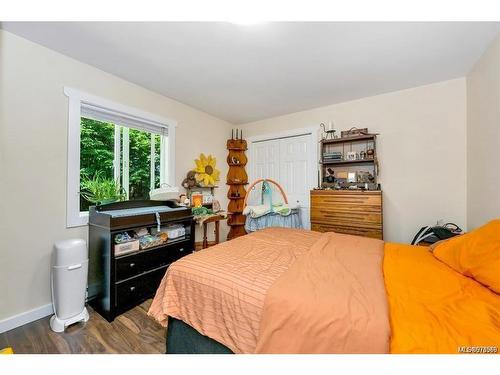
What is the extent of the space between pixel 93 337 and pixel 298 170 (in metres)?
3.15

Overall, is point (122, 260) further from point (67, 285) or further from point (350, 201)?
point (350, 201)

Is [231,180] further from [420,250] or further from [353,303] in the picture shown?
[353,303]

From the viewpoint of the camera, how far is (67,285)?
5.57ft

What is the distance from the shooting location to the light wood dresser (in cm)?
256

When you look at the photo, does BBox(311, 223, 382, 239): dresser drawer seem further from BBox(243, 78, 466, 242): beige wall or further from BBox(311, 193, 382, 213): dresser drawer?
BBox(243, 78, 466, 242): beige wall

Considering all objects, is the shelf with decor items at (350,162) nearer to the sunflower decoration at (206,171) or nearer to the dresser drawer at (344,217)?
the dresser drawer at (344,217)

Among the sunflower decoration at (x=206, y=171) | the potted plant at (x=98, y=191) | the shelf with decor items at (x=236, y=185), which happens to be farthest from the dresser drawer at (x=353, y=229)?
the potted plant at (x=98, y=191)

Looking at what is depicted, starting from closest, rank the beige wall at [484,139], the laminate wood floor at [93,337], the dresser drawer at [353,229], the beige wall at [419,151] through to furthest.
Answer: the laminate wood floor at [93,337] → the beige wall at [484,139] → the beige wall at [419,151] → the dresser drawer at [353,229]

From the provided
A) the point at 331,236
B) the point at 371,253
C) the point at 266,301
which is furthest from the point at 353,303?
the point at 331,236

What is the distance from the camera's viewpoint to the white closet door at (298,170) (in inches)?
135

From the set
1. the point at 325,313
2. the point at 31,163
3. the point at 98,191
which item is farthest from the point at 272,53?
the point at 31,163

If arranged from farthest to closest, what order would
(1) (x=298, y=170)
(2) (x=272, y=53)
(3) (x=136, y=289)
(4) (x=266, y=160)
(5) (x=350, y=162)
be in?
(4) (x=266, y=160) → (1) (x=298, y=170) → (5) (x=350, y=162) → (3) (x=136, y=289) → (2) (x=272, y=53)

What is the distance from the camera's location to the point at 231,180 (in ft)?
12.8

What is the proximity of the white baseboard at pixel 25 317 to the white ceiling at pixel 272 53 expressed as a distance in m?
2.30
